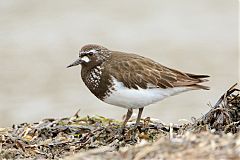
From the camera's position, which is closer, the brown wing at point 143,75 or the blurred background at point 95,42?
the brown wing at point 143,75

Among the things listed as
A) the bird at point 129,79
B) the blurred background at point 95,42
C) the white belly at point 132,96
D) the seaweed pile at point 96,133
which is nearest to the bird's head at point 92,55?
the bird at point 129,79

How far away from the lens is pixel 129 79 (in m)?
7.17

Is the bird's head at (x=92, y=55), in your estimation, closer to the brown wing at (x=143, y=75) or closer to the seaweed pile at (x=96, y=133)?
the brown wing at (x=143, y=75)

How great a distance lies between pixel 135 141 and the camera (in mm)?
6609

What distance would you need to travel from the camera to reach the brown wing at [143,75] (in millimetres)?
7188

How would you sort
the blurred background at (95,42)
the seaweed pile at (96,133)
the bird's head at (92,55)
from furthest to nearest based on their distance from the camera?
the blurred background at (95,42)
the bird's head at (92,55)
the seaweed pile at (96,133)

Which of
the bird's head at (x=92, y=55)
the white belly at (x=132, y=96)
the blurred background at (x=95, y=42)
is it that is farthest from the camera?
the blurred background at (x=95, y=42)

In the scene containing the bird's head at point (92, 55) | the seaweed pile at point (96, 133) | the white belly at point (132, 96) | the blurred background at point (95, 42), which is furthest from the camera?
the blurred background at point (95, 42)

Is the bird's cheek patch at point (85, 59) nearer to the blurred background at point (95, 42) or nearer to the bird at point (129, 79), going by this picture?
the bird at point (129, 79)

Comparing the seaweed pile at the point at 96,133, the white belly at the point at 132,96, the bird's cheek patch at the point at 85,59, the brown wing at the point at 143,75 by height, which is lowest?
the seaweed pile at the point at 96,133

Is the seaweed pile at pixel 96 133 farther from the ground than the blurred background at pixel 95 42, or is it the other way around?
the blurred background at pixel 95 42

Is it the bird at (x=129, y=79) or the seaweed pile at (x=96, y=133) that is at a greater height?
the bird at (x=129, y=79)

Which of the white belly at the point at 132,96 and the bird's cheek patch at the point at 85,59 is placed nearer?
the white belly at the point at 132,96

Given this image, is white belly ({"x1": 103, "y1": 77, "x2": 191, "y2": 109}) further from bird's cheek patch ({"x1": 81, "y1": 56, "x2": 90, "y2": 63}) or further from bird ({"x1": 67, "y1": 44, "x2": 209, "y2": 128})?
bird's cheek patch ({"x1": 81, "y1": 56, "x2": 90, "y2": 63})
